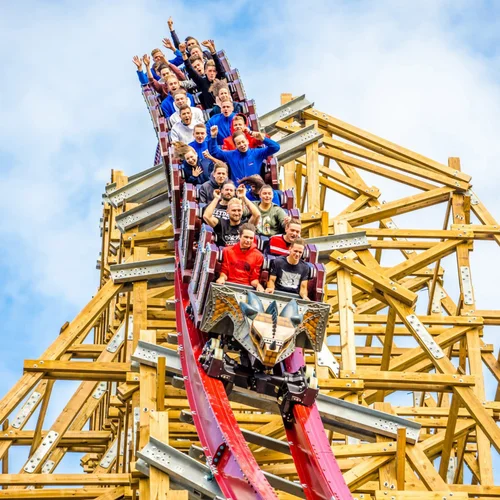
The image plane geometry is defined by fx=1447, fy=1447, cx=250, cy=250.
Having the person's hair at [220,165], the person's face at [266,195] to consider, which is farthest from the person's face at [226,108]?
the person's face at [266,195]

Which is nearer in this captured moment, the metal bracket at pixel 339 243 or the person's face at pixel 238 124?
the metal bracket at pixel 339 243

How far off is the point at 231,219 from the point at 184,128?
293cm

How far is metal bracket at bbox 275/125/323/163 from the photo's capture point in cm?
1484

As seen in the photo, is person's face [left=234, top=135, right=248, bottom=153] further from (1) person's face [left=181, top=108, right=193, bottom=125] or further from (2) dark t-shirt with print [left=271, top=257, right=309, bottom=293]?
(2) dark t-shirt with print [left=271, top=257, right=309, bottom=293]

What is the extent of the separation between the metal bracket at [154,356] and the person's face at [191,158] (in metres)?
2.41

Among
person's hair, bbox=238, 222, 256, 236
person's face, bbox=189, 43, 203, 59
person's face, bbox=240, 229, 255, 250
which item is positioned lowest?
person's face, bbox=240, 229, 255, 250

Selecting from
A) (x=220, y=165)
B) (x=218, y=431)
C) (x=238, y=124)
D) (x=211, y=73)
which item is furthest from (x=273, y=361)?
(x=211, y=73)

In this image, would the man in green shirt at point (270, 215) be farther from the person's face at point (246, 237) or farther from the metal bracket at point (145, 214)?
the metal bracket at point (145, 214)

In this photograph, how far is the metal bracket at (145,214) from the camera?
14.1m

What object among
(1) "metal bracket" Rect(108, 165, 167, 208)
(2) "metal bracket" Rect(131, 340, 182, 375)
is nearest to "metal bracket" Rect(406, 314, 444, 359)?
(2) "metal bracket" Rect(131, 340, 182, 375)

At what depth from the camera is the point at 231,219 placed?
11594mm

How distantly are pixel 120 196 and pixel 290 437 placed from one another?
470 cm

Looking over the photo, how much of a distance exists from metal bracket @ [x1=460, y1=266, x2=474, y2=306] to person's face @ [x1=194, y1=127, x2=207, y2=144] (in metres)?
2.99

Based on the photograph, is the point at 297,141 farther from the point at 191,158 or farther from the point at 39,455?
the point at 39,455
